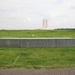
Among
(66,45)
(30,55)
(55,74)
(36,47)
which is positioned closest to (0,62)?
(30,55)

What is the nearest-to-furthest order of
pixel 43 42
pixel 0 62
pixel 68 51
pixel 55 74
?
pixel 55 74 < pixel 0 62 < pixel 68 51 < pixel 43 42

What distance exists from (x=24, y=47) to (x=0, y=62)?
4.23 m

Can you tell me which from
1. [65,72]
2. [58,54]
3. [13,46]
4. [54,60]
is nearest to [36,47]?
[13,46]

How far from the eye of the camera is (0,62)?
939cm

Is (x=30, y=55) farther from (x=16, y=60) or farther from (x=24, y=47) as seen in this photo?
(x=24, y=47)

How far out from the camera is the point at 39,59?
10031 mm

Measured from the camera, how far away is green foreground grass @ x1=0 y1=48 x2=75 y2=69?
8698mm

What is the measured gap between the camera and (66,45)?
1370 cm

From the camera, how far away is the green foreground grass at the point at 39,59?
8.70 meters

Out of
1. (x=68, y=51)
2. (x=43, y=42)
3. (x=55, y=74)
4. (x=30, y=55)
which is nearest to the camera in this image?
(x=55, y=74)

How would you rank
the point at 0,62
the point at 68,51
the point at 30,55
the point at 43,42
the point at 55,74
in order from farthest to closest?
the point at 43,42
the point at 68,51
the point at 30,55
the point at 0,62
the point at 55,74

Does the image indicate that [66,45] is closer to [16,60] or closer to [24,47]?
[24,47]

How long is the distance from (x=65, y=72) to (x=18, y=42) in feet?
22.7

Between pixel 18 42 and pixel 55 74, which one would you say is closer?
pixel 55 74
